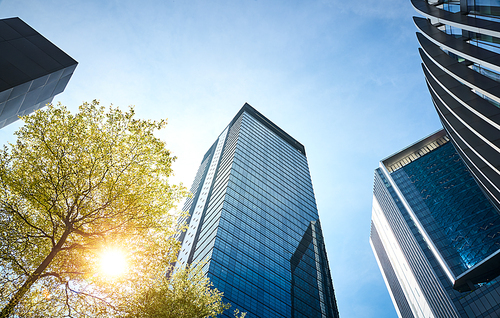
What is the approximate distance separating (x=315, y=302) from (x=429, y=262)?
3706cm

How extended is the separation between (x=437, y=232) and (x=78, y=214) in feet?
298

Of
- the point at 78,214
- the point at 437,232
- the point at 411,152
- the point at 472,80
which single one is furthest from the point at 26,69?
the point at 411,152

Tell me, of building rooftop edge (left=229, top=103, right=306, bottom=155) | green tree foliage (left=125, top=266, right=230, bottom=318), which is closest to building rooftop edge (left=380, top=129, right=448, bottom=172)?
building rooftop edge (left=229, top=103, right=306, bottom=155)

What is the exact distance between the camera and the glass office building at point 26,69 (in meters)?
14.4

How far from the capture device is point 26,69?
15250mm

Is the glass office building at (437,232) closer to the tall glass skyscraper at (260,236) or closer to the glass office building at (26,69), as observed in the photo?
the tall glass skyscraper at (260,236)

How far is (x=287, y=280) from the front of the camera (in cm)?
5956

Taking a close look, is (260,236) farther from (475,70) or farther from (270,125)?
(270,125)

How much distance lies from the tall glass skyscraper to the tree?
121 feet

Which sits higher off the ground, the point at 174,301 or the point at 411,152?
the point at 411,152

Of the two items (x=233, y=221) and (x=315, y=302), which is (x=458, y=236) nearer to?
(x=315, y=302)

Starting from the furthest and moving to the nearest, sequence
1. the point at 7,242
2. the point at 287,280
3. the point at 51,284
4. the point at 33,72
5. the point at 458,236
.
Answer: the point at 458,236 → the point at 287,280 → the point at 33,72 → the point at 51,284 → the point at 7,242

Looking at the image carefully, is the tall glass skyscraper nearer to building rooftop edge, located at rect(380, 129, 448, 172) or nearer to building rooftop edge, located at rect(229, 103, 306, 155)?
building rooftop edge, located at rect(229, 103, 306, 155)

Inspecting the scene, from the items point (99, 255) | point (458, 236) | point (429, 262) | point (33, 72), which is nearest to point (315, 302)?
point (429, 262)
